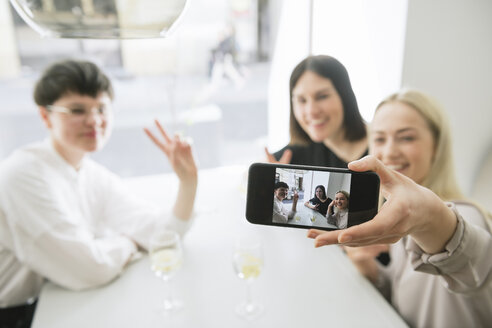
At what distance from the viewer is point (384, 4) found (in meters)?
0.90

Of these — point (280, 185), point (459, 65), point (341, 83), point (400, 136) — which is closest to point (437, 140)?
point (400, 136)

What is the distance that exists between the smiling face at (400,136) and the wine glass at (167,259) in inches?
18.7

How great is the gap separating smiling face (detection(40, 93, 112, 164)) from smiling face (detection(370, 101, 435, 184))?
2.29ft

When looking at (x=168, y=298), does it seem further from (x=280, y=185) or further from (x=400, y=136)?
(x=400, y=136)

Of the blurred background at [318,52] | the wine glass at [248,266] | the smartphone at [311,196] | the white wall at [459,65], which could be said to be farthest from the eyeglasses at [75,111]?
the white wall at [459,65]

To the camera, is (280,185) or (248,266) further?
(248,266)

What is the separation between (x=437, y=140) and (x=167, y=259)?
2.07ft

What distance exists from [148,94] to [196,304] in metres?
2.46

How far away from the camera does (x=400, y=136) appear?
651 mm

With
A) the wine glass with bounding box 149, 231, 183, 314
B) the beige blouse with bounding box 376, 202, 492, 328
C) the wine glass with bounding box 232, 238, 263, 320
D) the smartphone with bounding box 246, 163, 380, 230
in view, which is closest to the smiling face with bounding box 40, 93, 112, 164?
the wine glass with bounding box 149, 231, 183, 314

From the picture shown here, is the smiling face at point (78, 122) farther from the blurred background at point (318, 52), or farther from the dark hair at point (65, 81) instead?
the blurred background at point (318, 52)

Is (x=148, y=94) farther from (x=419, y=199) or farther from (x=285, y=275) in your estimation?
(x=419, y=199)

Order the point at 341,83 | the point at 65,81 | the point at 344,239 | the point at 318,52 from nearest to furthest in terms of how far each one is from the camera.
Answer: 1. the point at 344,239
2. the point at 341,83
3. the point at 318,52
4. the point at 65,81

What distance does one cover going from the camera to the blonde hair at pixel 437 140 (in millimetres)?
675
